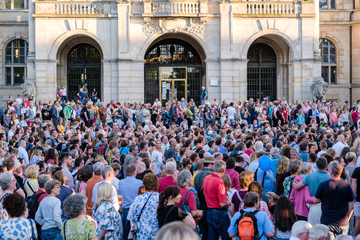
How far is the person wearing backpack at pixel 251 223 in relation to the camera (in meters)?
6.78

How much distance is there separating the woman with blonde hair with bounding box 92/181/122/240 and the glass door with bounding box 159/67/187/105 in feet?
76.5

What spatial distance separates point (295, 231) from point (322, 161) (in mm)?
2899

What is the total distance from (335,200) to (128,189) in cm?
363

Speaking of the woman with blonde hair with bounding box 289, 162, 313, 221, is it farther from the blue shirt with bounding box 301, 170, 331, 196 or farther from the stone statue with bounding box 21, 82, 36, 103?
the stone statue with bounding box 21, 82, 36, 103

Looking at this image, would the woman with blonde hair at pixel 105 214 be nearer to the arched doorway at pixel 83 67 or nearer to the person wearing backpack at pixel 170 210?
the person wearing backpack at pixel 170 210

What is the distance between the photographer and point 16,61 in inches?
1325

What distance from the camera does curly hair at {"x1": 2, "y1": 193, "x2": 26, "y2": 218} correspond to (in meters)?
6.29

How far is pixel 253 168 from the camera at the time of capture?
10211 millimetres

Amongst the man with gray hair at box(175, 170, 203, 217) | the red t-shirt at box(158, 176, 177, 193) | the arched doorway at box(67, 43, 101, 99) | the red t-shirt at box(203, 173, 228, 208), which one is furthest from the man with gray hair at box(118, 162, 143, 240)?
the arched doorway at box(67, 43, 101, 99)

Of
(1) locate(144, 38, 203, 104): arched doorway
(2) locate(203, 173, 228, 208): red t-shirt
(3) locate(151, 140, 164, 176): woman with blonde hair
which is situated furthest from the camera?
(1) locate(144, 38, 203, 104): arched doorway

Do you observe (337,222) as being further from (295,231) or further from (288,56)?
(288,56)

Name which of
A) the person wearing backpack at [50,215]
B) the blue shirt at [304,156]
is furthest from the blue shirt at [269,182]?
the person wearing backpack at [50,215]

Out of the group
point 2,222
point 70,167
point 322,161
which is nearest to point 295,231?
point 322,161

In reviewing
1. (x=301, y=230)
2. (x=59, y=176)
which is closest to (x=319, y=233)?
(x=301, y=230)
